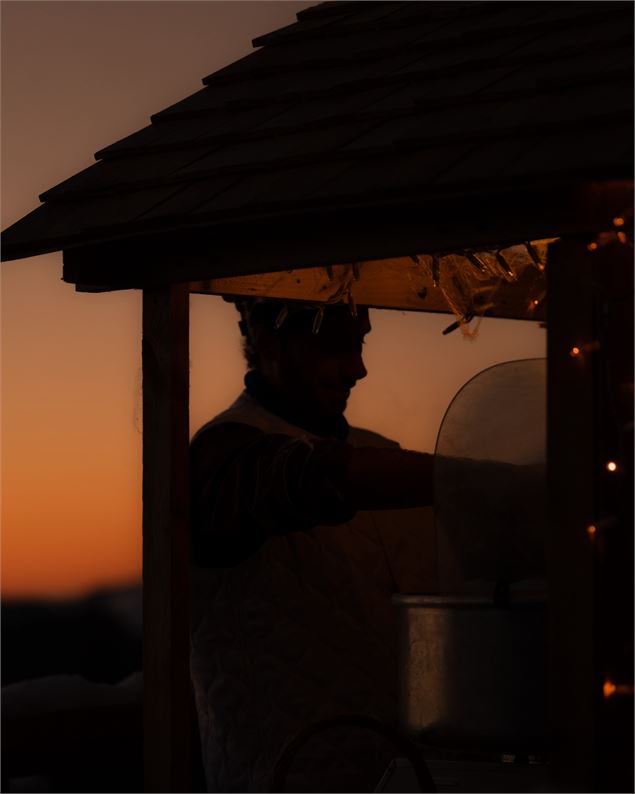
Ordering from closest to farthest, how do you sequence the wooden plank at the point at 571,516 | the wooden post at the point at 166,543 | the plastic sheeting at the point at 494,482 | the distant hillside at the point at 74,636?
the wooden plank at the point at 571,516 < the plastic sheeting at the point at 494,482 < the wooden post at the point at 166,543 < the distant hillside at the point at 74,636

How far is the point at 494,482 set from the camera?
3.48 m

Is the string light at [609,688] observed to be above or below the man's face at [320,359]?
below

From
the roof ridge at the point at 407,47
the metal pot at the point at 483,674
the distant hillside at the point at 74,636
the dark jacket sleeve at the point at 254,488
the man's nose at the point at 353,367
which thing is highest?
the roof ridge at the point at 407,47

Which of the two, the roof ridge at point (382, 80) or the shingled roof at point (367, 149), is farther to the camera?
the roof ridge at point (382, 80)

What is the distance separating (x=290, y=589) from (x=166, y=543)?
35.1 inches

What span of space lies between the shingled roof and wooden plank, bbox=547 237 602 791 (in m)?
0.17

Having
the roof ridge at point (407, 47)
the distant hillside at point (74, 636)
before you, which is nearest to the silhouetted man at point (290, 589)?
the roof ridge at point (407, 47)

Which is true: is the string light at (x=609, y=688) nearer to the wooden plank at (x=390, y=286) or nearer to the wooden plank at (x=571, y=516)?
the wooden plank at (x=571, y=516)

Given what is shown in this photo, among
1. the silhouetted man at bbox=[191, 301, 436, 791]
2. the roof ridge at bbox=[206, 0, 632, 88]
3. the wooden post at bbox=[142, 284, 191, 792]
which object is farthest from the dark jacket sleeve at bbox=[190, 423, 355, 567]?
the roof ridge at bbox=[206, 0, 632, 88]

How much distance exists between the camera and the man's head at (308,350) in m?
4.65

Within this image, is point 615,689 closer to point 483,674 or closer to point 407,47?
point 483,674

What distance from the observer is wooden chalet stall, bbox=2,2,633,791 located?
3.05 meters

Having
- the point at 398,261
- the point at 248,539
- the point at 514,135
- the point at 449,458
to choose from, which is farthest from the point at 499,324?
the point at 514,135

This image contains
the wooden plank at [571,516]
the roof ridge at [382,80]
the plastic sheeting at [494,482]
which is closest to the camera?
the wooden plank at [571,516]
